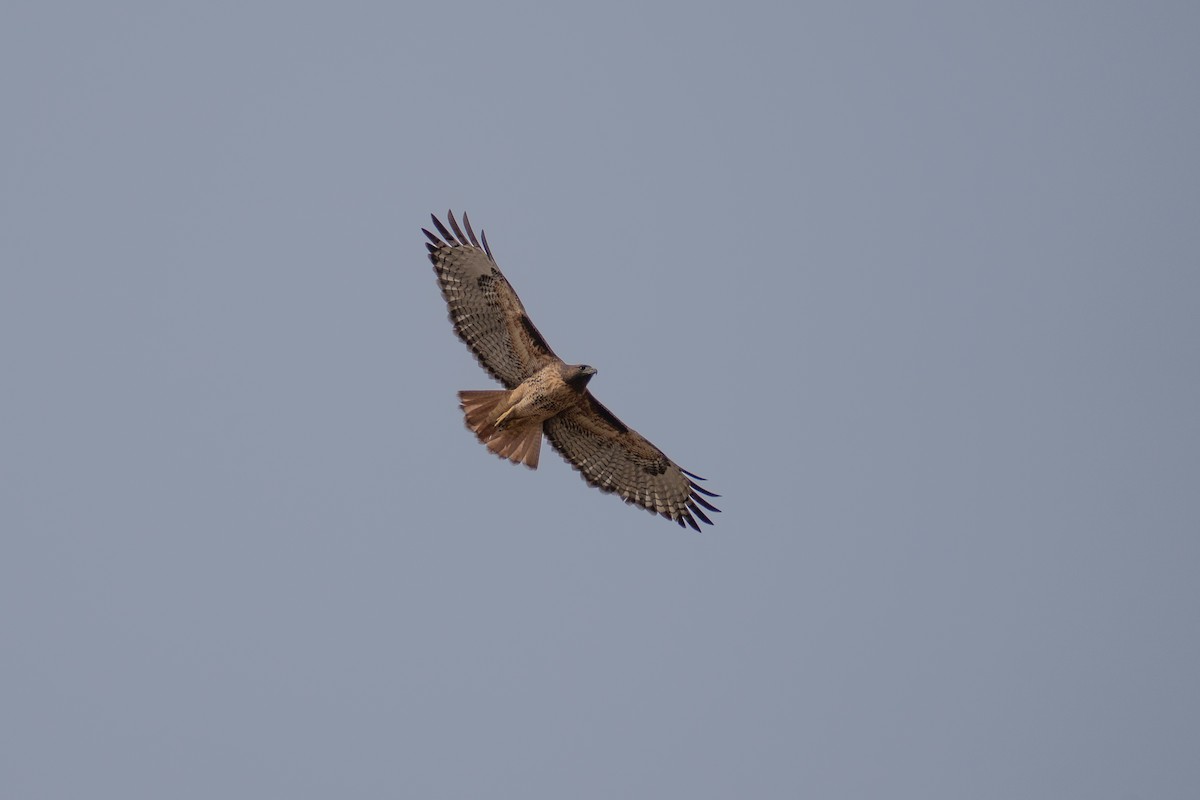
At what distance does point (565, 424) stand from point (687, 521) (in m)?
1.95

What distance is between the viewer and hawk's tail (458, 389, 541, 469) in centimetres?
1716

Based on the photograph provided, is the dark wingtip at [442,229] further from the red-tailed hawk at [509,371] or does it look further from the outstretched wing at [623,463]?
the outstretched wing at [623,463]

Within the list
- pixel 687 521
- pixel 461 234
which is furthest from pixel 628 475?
pixel 461 234

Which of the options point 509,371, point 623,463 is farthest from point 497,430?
point 623,463

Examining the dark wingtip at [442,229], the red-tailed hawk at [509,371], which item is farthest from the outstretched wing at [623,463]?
the dark wingtip at [442,229]

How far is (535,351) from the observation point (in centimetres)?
1723

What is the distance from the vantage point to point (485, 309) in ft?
56.5

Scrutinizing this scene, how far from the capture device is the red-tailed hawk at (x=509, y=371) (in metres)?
17.1

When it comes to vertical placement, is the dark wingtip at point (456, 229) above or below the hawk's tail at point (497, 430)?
above

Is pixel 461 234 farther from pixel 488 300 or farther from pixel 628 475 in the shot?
pixel 628 475

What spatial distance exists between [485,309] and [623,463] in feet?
8.29

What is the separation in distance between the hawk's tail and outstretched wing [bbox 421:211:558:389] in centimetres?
34

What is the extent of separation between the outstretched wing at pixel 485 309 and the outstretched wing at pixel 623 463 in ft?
2.68

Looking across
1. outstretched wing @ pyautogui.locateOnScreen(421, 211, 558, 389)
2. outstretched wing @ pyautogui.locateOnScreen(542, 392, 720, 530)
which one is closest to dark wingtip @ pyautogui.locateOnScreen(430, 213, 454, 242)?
outstretched wing @ pyautogui.locateOnScreen(421, 211, 558, 389)
